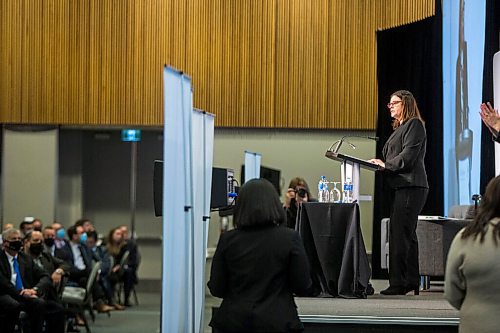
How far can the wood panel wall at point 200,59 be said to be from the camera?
12555 mm

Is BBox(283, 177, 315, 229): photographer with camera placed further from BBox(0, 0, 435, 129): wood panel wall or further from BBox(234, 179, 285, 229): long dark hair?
BBox(234, 179, 285, 229): long dark hair

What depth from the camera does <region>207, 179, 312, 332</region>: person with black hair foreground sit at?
3.83 metres

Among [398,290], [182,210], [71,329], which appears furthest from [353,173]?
[71,329]

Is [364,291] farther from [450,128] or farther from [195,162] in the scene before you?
[450,128]

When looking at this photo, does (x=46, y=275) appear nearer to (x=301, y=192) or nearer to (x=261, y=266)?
(x=301, y=192)

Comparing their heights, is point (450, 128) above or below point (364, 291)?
above

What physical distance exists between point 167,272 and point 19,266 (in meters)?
4.35

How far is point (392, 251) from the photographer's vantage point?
6.23m

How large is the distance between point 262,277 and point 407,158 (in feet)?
8.30

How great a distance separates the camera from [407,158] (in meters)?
6.12

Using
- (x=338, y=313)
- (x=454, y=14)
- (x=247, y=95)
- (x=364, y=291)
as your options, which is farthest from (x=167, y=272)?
(x=247, y=95)

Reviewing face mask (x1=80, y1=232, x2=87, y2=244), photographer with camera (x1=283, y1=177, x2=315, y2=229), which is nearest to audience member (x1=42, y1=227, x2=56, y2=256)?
face mask (x1=80, y1=232, x2=87, y2=244)

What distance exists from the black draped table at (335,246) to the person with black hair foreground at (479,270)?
7.43 feet

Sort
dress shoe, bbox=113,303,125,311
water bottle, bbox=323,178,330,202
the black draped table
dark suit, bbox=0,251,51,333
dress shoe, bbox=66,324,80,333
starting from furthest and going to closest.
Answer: dress shoe, bbox=113,303,125,311 < dress shoe, bbox=66,324,80,333 < dark suit, bbox=0,251,51,333 < water bottle, bbox=323,178,330,202 < the black draped table
